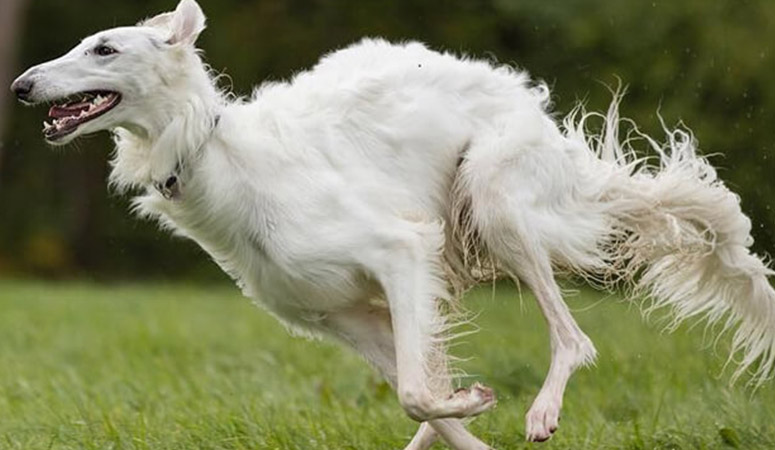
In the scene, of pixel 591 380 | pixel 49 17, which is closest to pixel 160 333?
pixel 591 380

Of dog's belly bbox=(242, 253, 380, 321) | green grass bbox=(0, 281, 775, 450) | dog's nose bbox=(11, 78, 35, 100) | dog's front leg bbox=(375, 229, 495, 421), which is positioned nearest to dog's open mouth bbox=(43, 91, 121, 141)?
dog's nose bbox=(11, 78, 35, 100)

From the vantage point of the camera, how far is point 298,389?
891 centimetres

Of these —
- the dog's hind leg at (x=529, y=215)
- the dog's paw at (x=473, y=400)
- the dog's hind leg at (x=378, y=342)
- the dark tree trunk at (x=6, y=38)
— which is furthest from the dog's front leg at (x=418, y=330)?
the dark tree trunk at (x=6, y=38)

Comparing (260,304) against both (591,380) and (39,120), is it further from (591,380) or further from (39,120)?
(39,120)

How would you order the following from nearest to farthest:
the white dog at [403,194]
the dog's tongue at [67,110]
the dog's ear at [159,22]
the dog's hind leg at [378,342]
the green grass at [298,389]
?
1. the dog's tongue at [67,110]
2. the white dog at [403,194]
3. the dog's ear at [159,22]
4. the dog's hind leg at [378,342]
5. the green grass at [298,389]

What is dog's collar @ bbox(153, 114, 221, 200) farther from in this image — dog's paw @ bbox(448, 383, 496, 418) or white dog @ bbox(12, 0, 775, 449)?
dog's paw @ bbox(448, 383, 496, 418)

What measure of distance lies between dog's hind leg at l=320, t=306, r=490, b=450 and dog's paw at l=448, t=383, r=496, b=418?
446 mm

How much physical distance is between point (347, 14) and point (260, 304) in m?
21.5

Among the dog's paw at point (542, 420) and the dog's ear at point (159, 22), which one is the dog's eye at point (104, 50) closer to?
the dog's ear at point (159, 22)

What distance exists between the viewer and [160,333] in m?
12.2

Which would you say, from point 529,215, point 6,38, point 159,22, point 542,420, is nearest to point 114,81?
point 159,22

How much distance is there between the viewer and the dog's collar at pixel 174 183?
5852mm

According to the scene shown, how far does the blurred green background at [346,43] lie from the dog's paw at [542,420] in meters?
12.6

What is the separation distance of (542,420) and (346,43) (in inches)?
838
